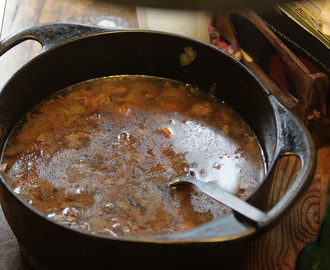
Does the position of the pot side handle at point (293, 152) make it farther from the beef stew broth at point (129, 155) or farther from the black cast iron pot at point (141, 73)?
the beef stew broth at point (129, 155)

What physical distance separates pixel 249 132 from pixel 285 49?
332mm

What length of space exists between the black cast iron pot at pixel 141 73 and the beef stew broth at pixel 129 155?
0.15 feet

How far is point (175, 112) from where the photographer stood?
1.48 m

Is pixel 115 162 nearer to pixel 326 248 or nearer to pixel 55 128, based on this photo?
pixel 55 128

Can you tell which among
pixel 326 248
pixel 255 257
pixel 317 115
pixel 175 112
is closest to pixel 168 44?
pixel 175 112

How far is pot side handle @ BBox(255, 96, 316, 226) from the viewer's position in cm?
91

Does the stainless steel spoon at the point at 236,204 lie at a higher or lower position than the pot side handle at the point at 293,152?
lower

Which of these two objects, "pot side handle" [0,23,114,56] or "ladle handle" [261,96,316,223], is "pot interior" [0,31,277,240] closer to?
"pot side handle" [0,23,114,56]

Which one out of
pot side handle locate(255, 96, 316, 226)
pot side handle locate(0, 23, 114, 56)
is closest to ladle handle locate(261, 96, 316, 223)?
pot side handle locate(255, 96, 316, 226)

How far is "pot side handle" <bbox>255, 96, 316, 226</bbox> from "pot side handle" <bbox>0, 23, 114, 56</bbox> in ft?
1.90

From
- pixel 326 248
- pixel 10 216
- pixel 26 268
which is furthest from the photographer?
pixel 26 268

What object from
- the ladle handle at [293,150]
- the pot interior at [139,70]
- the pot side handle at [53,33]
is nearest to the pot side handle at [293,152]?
the ladle handle at [293,150]

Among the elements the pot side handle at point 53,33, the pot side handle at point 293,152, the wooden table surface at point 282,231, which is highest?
the pot side handle at point 293,152

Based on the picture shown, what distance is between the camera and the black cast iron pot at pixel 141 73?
91 cm
